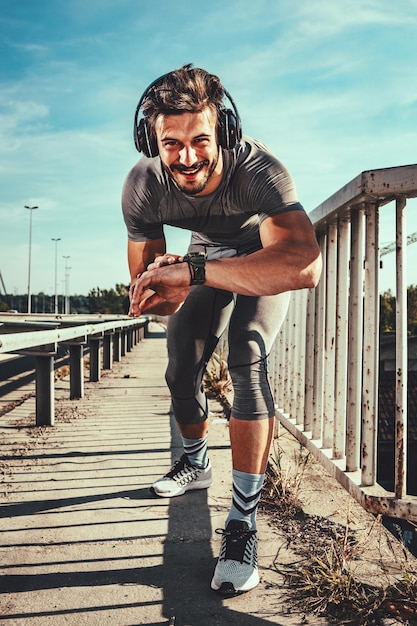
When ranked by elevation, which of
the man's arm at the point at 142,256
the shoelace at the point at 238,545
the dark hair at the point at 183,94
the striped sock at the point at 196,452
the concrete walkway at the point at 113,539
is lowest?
the concrete walkway at the point at 113,539

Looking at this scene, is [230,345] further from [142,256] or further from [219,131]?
[219,131]

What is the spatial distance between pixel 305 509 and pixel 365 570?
26.9 inches

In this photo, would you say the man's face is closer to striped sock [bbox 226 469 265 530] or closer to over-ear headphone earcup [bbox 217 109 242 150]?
over-ear headphone earcup [bbox 217 109 242 150]

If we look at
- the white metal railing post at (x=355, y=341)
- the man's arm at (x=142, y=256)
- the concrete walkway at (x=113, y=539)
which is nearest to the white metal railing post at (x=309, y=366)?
the concrete walkway at (x=113, y=539)

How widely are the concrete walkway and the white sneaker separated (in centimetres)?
5

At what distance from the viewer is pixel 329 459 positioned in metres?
3.41

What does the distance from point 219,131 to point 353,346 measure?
53.9 inches

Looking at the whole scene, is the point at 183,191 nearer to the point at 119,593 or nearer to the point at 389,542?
the point at 119,593

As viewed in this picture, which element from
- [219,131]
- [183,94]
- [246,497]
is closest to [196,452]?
[246,497]

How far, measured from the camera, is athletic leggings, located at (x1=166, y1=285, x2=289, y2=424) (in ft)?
8.04

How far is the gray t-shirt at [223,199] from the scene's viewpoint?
2275 millimetres

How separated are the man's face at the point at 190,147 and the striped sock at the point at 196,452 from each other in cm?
153

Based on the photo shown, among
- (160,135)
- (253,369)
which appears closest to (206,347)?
(253,369)

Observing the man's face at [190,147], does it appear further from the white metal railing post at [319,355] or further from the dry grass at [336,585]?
the white metal railing post at [319,355]
